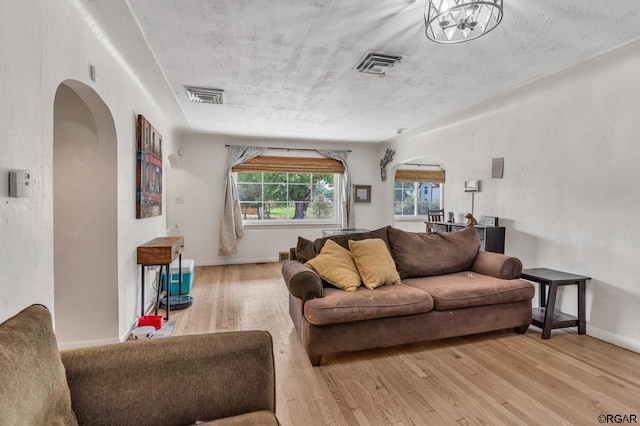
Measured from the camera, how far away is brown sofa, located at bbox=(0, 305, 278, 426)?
960 mm

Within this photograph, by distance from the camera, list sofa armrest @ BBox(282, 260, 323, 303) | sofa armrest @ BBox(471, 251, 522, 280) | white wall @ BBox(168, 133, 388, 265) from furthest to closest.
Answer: white wall @ BBox(168, 133, 388, 265) < sofa armrest @ BBox(471, 251, 522, 280) < sofa armrest @ BBox(282, 260, 323, 303)

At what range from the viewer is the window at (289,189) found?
245 inches

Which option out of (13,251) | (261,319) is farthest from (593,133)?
(13,251)

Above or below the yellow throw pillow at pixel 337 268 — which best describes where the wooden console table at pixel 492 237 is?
above

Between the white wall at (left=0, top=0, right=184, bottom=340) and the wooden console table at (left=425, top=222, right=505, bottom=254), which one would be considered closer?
the white wall at (left=0, top=0, right=184, bottom=340)

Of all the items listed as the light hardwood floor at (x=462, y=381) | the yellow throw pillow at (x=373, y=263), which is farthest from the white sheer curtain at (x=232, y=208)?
the yellow throw pillow at (x=373, y=263)

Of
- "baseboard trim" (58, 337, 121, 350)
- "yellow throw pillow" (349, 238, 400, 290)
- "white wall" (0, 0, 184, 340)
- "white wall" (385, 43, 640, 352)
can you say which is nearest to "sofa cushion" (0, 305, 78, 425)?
"white wall" (0, 0, 184, 340)

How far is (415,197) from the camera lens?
8.06 meters

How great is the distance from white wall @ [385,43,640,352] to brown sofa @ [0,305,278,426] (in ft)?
9.88

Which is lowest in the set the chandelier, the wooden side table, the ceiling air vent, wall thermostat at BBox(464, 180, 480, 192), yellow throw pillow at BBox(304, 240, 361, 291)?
the wooden side table

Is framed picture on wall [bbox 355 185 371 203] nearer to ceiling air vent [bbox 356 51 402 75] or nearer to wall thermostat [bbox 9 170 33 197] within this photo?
ceiling air vent [bbox 356 51 402 75]

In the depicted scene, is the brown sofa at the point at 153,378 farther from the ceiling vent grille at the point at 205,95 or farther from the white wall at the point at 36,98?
the ceiling vent grille at the point at 205,95

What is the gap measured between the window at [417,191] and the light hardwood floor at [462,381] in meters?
5.06

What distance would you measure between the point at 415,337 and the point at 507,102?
9.38 ft
